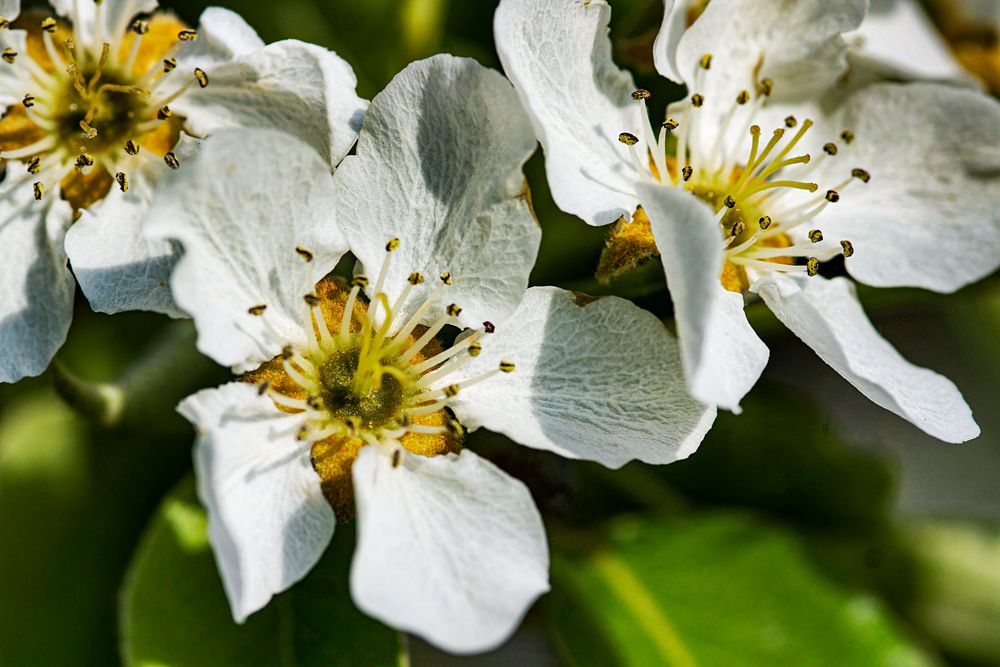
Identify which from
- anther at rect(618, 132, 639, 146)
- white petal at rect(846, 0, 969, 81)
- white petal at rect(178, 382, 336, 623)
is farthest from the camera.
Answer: white petal at rect(846, 0, 969, 81)

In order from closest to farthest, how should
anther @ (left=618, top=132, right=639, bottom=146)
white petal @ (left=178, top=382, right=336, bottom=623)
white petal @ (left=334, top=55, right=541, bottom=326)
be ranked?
white petal @ (left=178, top=382, right=336, bottom=623) < white petal @ (left=334, top=55, right=541, bottom=326) < anther @ (left=618, top=132, right=639, bottom=146)

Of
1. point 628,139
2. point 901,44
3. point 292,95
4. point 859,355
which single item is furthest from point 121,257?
point 901,44

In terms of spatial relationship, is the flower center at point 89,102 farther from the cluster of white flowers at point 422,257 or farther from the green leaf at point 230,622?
the green leaf at point 230,622

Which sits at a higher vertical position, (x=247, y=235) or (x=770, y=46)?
(x=247, y=235)

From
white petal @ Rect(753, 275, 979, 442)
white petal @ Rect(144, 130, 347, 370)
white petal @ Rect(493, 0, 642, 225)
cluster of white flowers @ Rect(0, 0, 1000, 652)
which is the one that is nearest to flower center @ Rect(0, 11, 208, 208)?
cluster of white flowers @ Rect(0, 0, 1000, 652)

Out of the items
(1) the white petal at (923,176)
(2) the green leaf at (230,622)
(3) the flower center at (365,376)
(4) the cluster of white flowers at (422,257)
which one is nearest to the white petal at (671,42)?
(4) the cluster of white flowers at (422,257)

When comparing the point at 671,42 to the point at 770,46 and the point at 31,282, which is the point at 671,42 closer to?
the point at 770,46

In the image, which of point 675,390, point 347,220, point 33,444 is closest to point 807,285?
point 675,390

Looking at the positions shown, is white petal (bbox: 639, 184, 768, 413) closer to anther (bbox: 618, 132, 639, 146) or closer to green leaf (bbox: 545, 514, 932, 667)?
anther (bbox: 618, 132, 639, 146)
